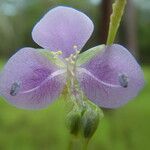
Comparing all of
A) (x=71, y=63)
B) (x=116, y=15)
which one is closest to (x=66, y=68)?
(x=71, y=63)

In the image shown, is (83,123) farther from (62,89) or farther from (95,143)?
(95,143)

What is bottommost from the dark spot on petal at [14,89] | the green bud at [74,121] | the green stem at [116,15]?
the green bud at [74,121]

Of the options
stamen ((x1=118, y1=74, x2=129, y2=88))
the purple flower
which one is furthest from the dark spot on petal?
stamen ((x1=118, y1=74, x2=129, y2=88))

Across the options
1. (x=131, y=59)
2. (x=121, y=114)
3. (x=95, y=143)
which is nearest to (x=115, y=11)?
(x=131, y=59)

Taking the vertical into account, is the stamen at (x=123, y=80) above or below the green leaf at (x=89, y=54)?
below

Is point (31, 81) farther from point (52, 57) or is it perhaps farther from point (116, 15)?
point (116, 15)

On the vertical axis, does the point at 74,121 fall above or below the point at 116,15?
below

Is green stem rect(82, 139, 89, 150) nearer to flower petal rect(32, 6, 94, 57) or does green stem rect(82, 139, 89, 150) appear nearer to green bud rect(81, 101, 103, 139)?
green bud rect(81, 101, 103, 139)

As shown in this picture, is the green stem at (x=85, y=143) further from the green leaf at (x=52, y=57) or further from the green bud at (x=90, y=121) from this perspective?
the green leaf at (x=52, y=57)

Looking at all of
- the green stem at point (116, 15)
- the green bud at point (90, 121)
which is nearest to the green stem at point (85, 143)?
the green bud at point (90, 121)
